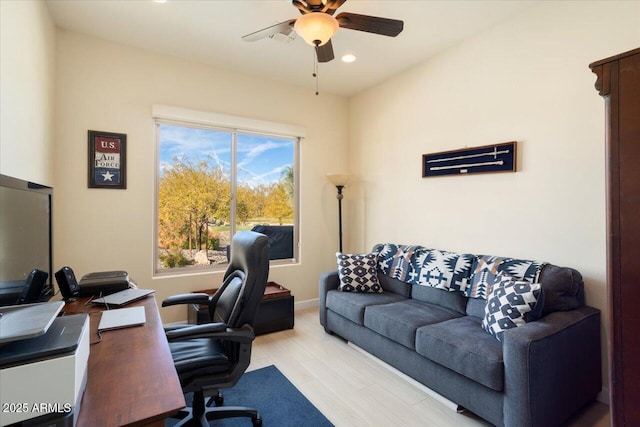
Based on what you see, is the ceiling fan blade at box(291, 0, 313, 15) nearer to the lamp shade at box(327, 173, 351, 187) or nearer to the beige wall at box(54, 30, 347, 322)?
the beige wall at box(54, 30, 347, 322)

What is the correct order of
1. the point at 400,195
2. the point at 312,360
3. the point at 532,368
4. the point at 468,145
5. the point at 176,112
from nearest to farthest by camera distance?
the point at 532,368 → the point at 312,360 → the point at 468,145 → the point at 176,112 → the point at 400,195

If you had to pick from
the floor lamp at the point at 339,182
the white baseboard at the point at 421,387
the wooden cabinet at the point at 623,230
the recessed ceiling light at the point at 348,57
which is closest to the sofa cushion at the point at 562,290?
the white baseboard at the point at 421,387

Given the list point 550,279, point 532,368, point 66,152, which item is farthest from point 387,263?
point 66,152

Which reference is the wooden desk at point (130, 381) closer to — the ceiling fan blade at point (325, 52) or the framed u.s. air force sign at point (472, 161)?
the ceiling fan blade at point (325, 52)

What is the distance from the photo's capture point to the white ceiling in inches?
95.3

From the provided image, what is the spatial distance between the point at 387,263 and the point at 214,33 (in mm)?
2763

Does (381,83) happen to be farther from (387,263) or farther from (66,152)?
(66,152)

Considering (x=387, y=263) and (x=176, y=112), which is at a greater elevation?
(x=176, y=112)

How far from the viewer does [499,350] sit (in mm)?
1811

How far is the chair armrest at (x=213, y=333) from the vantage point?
1440mm

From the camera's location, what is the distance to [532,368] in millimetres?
1635

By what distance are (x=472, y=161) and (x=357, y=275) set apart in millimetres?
1535

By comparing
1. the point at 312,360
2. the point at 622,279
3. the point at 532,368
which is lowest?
the point at 312,360

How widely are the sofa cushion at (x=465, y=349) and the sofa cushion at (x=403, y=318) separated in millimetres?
87
